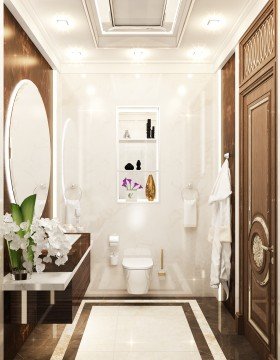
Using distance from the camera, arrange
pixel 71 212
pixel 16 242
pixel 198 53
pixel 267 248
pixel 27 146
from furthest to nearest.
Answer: pixel 71 212
pixel 198 53
pixel 27 146
pixel 267 248
pixel 16 242

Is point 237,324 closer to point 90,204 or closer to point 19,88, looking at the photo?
point 90,204

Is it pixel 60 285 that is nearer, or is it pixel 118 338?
pixel 60 285

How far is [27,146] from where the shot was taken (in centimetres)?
303

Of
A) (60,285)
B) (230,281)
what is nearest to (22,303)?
(60,285)

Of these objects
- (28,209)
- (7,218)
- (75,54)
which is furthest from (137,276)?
(75,54)

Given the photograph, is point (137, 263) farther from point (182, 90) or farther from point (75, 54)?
point (75, 54)

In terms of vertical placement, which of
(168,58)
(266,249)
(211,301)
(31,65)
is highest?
(168,58)

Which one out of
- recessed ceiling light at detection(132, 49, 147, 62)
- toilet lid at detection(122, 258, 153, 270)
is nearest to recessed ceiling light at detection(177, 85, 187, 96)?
recessed ceiling light at detection(132, 49, 147, 62)

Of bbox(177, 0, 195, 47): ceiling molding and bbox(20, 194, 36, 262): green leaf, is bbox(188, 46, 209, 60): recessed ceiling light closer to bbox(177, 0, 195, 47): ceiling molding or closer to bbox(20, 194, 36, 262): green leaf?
bbox(177, 0, 195, 47): ceiling molding

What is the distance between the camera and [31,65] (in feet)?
10.5

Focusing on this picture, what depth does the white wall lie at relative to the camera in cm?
433

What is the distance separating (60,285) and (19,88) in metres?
1.44

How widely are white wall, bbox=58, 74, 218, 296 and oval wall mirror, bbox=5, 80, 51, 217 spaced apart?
74 centimetres

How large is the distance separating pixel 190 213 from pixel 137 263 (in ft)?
2.66
